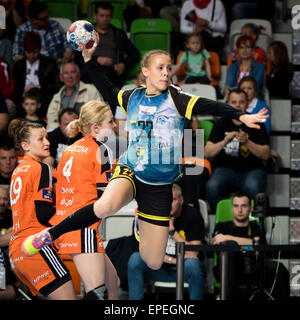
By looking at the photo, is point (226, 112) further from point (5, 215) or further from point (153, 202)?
point (5, 215)

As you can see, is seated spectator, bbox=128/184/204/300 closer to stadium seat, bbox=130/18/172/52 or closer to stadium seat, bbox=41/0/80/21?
stadium seat, bbox=130/18/172/52

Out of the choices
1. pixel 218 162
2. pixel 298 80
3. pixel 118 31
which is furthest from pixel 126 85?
pixel 298 80

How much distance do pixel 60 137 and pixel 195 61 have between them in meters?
2.32

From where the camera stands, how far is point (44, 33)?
29.1 feet

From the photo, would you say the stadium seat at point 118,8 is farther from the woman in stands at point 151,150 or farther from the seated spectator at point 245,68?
the woman in stands at point 151,150

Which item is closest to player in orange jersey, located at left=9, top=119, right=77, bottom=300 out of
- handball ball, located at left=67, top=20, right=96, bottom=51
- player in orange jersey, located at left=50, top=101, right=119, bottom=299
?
player in orange jersey, located at left=50, top=101, right=119, bottom=299

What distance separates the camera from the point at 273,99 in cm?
854

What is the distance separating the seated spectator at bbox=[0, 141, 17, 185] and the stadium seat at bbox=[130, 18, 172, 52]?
2.80 m

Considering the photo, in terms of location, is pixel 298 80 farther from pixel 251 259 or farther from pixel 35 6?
pixel 35 6

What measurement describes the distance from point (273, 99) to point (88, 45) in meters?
4.15

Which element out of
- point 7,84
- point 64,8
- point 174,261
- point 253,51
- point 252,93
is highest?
Result: point 64,8

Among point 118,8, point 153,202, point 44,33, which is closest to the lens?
point 153,202

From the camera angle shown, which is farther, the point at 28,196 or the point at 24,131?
the point at 24,131

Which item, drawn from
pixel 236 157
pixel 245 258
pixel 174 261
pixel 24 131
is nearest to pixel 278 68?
pixel 236 157
